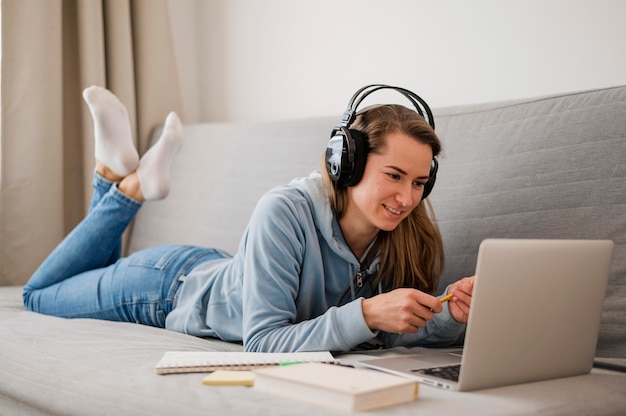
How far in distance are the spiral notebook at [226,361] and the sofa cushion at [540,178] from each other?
478mm

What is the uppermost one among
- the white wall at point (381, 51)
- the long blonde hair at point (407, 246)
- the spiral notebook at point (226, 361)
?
the white wall at point (381, 51)

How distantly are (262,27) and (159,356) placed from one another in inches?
62.3

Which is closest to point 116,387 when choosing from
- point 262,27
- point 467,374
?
point 467,374

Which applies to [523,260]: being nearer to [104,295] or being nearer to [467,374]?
[467,374]

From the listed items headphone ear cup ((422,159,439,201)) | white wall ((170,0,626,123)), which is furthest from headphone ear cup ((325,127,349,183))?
white wall ((170,0,626,123))

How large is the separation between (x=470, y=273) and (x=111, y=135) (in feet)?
3.35

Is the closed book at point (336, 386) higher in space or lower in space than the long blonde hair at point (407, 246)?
lower

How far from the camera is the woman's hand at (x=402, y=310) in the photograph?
122 cm

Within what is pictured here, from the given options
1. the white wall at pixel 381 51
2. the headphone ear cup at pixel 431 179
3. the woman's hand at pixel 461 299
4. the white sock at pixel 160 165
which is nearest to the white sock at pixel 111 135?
the white sock at pixel 160 165

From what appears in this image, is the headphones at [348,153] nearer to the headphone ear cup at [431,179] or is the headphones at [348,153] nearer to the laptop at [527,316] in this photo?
the headphone ear cup at [431,179]

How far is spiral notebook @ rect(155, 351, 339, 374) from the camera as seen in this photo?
1.16 m

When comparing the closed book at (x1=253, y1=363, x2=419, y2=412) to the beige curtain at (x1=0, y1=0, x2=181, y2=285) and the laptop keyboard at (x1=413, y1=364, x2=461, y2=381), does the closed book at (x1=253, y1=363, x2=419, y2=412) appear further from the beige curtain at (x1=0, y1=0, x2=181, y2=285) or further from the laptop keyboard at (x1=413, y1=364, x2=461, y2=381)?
the beige curtain at (x1=0, y1=0, x2=181, y2=285)

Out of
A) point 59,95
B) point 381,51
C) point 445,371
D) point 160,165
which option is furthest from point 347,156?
point 59,95

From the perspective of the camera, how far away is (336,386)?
3.11ft
